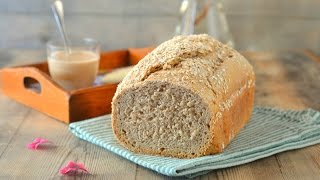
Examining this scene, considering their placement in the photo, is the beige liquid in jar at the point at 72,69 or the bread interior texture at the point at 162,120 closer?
the bread interior texture at the point at 162,120

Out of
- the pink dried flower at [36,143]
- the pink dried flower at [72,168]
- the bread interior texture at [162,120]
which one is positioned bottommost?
the pink dried flower at [36,143]

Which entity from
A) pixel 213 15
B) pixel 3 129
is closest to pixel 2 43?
pixel 213 15

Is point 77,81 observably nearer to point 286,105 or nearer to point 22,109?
point 22,109

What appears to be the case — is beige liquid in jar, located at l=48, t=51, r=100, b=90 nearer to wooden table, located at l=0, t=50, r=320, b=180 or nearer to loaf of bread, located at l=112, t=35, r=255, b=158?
wooden table, located at l=0, t=50, r=320, b=180

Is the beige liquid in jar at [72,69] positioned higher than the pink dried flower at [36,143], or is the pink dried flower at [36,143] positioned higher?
the pink dried flower at [36,143]

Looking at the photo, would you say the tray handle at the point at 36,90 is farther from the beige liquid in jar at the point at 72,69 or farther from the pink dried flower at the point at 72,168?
the pink dried flower at the point at 72,168

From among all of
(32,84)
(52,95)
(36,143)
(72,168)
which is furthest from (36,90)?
(72,168)

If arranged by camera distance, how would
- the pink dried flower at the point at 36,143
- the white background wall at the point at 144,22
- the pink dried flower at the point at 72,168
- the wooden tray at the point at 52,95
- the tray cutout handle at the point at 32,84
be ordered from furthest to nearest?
1. the white background wall at the point at 144,22
2. the tray cutout handle at the point at 32,84
3. the wooden tray at the point at 52,95
4. the pink dried flower at the point at 36,143
5. the pink dried flower at the point at 72,168

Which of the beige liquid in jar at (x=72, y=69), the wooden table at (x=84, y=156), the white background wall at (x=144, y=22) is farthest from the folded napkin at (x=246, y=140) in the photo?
the white background wall at (x=144, y=22)
